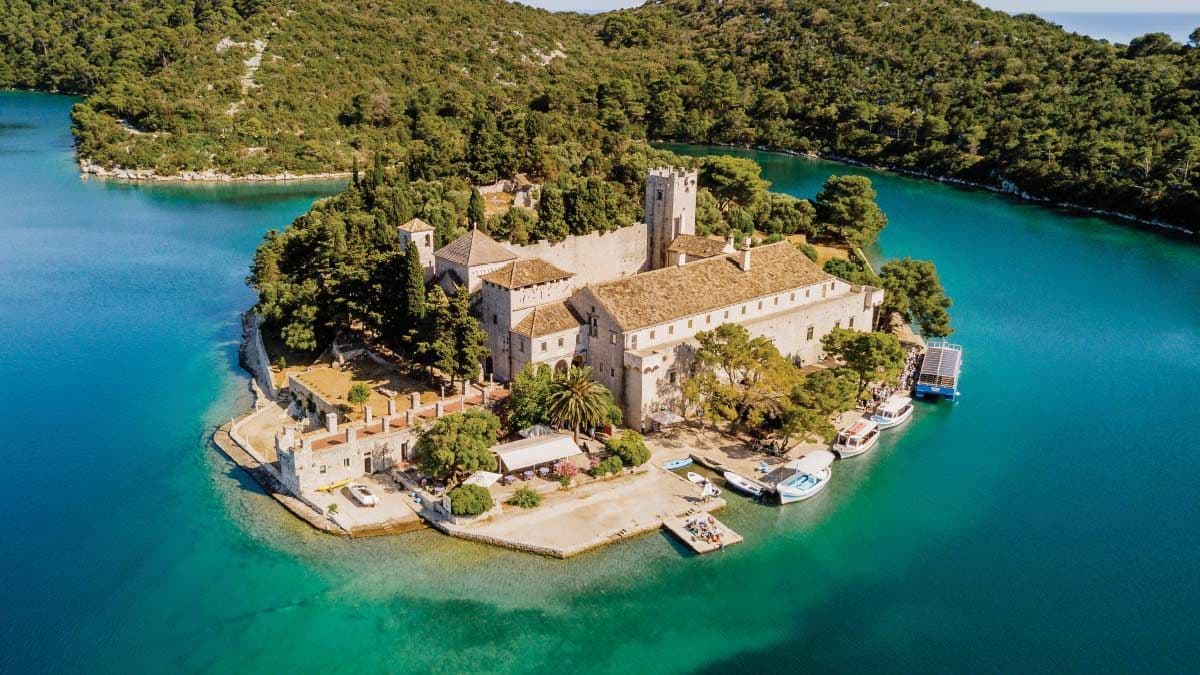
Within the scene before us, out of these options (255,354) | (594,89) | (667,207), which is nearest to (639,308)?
(667,207)

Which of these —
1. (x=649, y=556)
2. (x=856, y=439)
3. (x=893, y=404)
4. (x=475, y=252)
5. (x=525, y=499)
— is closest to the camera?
(x=649, y=556)

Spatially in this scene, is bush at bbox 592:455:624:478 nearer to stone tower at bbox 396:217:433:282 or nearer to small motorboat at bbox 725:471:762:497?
small motorboat at bbox 725:471:762:497

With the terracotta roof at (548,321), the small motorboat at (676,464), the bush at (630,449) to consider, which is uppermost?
the terracotta roof at (548,321)

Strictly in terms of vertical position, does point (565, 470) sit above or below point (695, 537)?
above

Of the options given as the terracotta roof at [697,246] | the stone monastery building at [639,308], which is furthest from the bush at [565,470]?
the terracotta roof at [697,246]

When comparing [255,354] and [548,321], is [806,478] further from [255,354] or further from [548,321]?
[255,354]

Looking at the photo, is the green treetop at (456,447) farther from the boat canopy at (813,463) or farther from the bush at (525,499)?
the boat canopy at (813,463)
